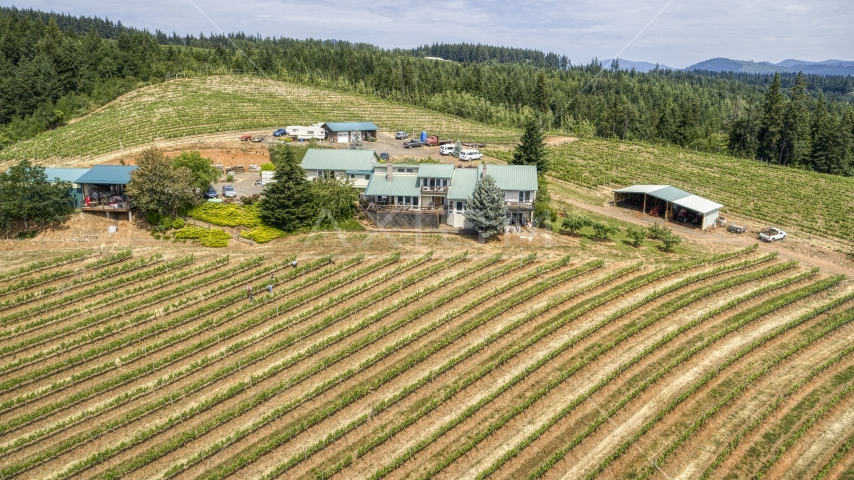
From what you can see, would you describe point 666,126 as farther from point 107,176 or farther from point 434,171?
point 107,176

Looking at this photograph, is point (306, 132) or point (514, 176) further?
point (306, 132)

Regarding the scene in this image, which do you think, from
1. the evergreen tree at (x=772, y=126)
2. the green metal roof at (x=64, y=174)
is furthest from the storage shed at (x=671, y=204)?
the green metal roof at (x=64, y=174)

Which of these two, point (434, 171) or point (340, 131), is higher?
point (340, 131)

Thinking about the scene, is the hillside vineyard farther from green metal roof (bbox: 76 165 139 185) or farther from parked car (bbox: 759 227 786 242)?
green metal roof (bbox: 76 165 139 185)

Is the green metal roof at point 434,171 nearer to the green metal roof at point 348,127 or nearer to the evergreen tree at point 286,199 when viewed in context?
the evergreen tree at point 286,199

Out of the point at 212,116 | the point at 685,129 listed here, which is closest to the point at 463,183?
the point at 212,116

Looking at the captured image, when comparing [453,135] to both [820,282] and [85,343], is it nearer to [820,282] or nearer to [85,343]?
[820,282]
